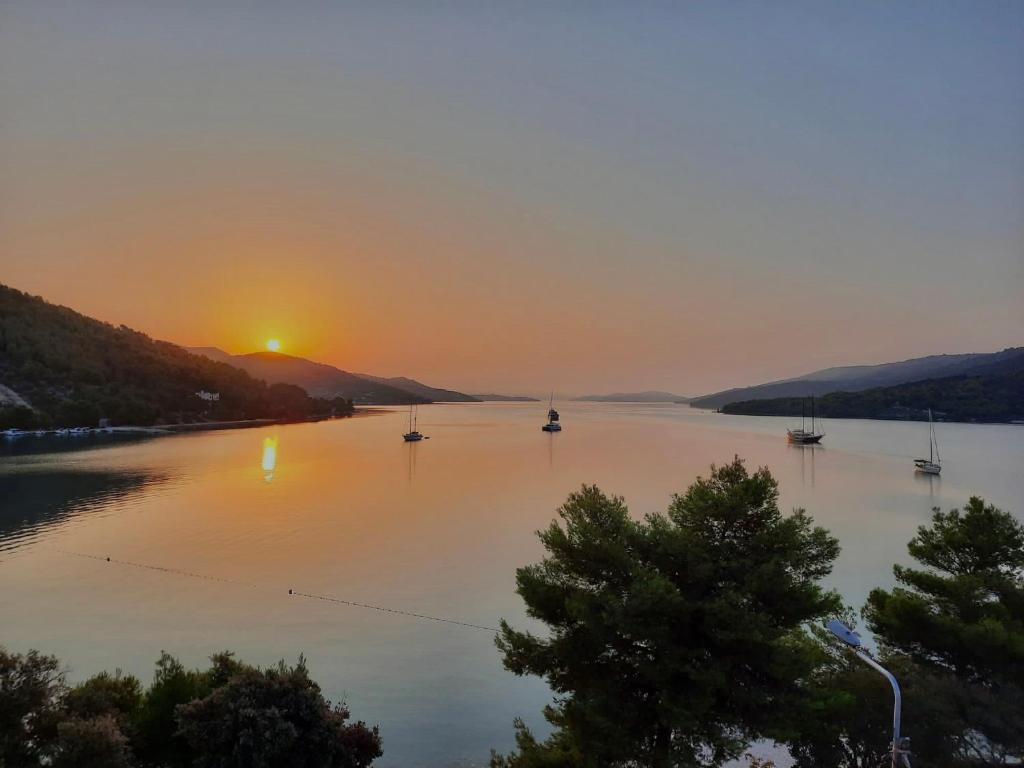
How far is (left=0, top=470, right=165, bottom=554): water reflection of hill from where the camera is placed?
33.2 metres

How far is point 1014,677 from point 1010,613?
5.15 feet

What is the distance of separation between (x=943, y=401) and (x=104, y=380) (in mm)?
183766

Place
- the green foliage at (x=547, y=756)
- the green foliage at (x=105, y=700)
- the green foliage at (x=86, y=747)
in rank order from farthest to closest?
the green foliage at (x=547, y=756) < the green foliage at (x=105, y=700) < the green foliage at (x=86, y=747)

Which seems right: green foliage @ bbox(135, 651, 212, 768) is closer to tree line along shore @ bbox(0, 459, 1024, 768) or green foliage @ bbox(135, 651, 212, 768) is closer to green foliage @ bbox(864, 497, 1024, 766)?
tree line along shore @ bbox(0, 459, 1024, 768)

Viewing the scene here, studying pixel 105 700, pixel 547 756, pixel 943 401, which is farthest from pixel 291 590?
pixel 943 401

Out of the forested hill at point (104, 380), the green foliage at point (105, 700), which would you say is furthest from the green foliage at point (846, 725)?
the forested hill at point (104, 380)

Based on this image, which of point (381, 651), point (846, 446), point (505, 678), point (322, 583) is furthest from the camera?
point (846, 446)

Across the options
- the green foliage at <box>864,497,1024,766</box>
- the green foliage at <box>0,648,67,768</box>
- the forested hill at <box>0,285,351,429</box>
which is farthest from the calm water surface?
the forested hill at <box>0,285,351,429</box>

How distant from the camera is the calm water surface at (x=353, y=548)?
673 inches

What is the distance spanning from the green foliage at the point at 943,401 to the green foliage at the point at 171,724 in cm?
13798

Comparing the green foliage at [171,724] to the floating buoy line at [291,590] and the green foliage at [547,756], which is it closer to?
the green foliage at [547,756]

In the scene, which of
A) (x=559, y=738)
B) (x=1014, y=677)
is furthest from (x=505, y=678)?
(x=1014, y=677)

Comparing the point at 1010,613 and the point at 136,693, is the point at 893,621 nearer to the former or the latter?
the point at 1010,613

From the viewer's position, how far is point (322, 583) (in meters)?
24.8
